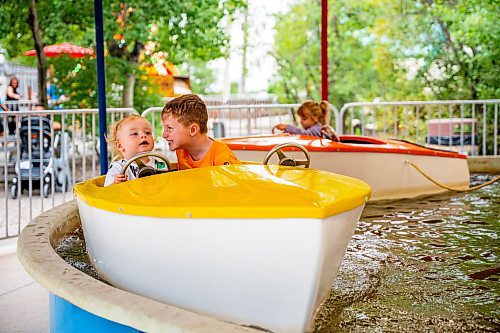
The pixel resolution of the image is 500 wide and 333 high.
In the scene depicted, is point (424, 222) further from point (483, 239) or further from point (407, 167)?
point (407, 167)

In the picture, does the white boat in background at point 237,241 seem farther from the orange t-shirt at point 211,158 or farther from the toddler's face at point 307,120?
the toddler's face at point 307,120

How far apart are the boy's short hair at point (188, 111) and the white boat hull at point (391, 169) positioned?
6.58 feet

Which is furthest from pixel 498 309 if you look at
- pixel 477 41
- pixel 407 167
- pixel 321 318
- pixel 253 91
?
pixel 253 91

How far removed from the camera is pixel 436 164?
547 cm

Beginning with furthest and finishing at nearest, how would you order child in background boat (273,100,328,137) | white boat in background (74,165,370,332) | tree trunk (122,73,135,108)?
tree trunk (122,73,135,108) → child in background boat (273,100,328,137) → white boat in background (74,165,370,332)

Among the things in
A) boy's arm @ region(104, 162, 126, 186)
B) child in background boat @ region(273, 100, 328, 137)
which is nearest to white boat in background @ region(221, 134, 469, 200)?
child in background boat @ region(273, 100, 328, 137)

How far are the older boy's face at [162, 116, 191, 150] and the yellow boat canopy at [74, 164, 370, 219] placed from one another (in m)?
0.37

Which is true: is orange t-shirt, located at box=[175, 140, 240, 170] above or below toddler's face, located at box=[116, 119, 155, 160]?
below

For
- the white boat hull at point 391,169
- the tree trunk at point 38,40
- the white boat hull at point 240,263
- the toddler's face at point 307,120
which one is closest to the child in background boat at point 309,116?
the toddler's face at point 307,120

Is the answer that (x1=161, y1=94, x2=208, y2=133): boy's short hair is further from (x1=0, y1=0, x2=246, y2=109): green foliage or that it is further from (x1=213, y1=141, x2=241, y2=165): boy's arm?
(x1=0, y1=0, x2=246, y2=109): green foliage

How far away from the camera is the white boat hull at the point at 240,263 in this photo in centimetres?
196

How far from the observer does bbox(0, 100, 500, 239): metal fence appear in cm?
554

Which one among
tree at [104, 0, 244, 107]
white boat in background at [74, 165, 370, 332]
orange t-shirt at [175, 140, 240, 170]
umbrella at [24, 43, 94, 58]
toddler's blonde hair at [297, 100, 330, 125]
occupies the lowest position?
white boat in background at [74, 165, 370, 332]

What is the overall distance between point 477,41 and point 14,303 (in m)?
8.09
